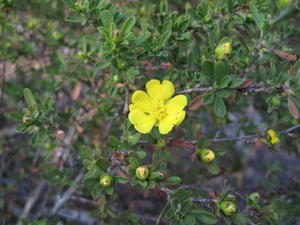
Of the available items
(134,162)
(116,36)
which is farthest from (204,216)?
(116,36)

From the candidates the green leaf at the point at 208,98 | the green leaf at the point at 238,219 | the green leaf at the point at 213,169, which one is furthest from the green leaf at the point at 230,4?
the green leaf at the point at 238,219

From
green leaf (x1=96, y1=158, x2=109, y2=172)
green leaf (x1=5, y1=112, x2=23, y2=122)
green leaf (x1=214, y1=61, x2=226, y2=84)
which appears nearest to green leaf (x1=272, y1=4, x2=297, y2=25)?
green leaf (x1=214, y1=61, x2=226, y2=84)

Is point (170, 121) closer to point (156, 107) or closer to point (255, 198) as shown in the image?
point (156, 107)

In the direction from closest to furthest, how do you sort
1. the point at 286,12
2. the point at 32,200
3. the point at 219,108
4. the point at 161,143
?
the point at 286,12, the point at 219,108, the point at 161,143, the point at 32,200

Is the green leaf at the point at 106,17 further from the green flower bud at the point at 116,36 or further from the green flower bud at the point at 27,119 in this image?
the green flower bud at the point at 27,119

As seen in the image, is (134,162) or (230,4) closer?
(134,162)

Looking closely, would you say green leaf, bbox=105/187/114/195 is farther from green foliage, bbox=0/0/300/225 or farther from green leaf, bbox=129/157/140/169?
green leaf, bbox=129/157/140/169
